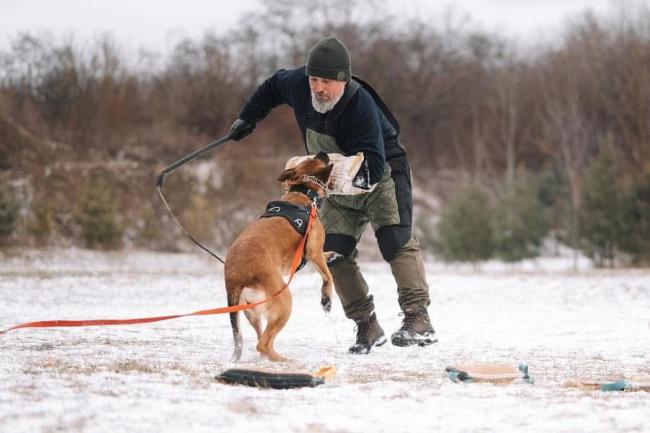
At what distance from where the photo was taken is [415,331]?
648 cm

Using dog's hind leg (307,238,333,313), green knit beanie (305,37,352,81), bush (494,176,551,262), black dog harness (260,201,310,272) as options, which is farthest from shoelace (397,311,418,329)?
bush (494,176,551,262)

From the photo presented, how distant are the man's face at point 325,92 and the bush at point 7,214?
20493 millimetres

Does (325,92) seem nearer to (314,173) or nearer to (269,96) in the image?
(314,173)

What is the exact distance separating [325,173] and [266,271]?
109cm

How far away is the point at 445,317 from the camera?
11008 millimetres

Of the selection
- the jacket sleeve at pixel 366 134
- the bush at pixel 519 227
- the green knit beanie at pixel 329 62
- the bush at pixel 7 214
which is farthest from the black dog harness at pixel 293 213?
the bush at pixel 519 227

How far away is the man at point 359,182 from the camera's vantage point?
6.18 metres

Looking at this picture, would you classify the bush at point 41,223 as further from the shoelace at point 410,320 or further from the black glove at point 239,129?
the shoelace at point 410,320

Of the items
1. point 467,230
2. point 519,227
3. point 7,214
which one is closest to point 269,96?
point 7,214

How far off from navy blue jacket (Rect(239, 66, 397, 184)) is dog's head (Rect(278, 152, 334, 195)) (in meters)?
0.22

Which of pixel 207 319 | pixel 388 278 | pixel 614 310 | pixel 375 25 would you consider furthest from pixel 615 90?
pixel 207 319

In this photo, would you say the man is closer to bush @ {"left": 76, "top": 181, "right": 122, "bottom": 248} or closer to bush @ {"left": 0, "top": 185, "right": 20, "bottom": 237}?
bush @ {"left": 0, "top": 185, "right": 20, "bottom": 237}

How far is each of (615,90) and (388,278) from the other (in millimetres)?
25899

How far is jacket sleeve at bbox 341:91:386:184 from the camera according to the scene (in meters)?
6.16
